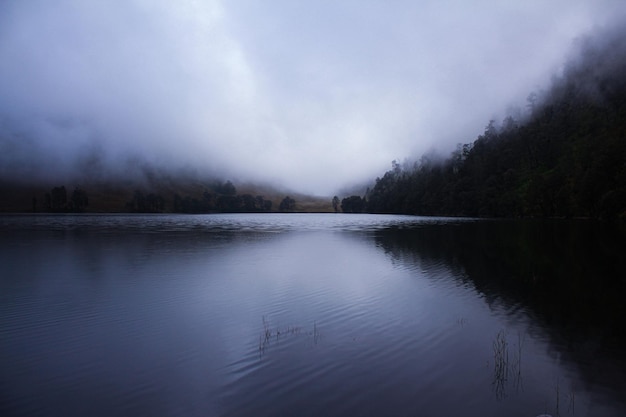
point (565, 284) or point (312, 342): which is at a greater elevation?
point (565, 284)

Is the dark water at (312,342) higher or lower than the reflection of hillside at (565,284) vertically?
lower

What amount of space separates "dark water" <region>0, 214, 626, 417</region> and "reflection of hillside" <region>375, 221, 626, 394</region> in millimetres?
152

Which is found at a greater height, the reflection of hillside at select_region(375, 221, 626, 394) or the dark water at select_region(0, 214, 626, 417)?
the reflection of hillside at select_region(375, 221, 626, 394)

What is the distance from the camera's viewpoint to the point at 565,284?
27672mm

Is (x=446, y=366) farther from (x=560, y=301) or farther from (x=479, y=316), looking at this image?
(x=560, y=301)

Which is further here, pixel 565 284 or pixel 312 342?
pixel 565 284

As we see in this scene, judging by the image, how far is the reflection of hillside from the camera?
15.0 metres

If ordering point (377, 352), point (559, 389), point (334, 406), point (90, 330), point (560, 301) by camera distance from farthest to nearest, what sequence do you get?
point (560, 301) < point (90, 330) < point (377, 352) < point (559, 389) < point (334, 406)

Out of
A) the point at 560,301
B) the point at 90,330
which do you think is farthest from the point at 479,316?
the point at 90,330

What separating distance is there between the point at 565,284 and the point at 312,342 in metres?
21.8

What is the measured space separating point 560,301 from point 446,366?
45.5 feet

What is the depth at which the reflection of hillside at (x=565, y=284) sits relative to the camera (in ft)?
49.3

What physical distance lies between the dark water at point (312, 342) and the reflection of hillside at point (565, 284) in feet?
0.50

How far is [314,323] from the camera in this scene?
18.8 m
